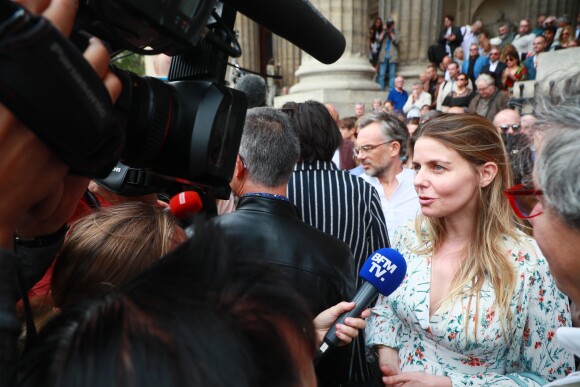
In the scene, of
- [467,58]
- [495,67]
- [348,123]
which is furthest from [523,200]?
[467,58]

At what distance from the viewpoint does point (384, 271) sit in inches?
60.2

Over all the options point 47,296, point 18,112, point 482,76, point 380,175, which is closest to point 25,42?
point 18,112

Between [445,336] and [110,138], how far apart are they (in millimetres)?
1402

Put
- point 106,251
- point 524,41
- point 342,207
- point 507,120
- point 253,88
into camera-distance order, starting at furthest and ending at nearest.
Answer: point 524,41
point 507,120
point 253,88
point 342,207
point 106,251

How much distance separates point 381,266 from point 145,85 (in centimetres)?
100

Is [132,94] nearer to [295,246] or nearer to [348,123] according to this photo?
[295,246]

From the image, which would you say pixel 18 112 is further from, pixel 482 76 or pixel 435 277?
pixel 482 76

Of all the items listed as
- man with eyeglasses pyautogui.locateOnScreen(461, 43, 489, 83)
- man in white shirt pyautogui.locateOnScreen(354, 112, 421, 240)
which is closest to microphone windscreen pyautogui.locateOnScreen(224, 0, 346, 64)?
man in white shirt pyautogui.locateOnScreen(354, 112, 421, 240)

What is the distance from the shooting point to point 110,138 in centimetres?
65

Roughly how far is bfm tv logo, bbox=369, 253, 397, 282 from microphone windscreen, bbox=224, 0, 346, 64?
0.74 m

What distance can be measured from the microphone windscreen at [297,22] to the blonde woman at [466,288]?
1.04 metres

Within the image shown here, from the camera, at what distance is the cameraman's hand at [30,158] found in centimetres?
56

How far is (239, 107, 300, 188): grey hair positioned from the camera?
191cm

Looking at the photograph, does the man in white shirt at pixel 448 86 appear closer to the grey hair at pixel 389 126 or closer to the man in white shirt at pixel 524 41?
the man in white shirt at pixel 524 41
